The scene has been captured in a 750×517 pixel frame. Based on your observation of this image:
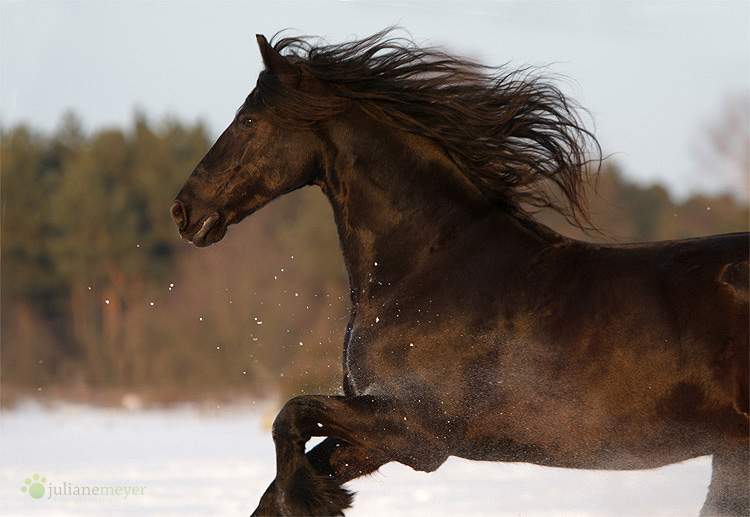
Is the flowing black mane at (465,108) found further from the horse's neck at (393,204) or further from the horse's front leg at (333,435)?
the horse's front leg at (333,435)

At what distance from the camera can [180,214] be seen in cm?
375

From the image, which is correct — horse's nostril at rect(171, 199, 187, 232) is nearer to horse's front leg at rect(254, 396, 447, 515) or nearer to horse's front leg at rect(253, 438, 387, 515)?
horse's front leg at rect(254, 396, 447, 515)

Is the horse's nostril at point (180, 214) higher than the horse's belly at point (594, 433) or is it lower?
higher

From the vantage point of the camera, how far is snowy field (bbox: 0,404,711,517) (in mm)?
5113

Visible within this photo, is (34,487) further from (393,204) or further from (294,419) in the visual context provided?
(393,204)

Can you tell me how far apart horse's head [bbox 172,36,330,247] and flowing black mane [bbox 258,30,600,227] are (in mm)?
55

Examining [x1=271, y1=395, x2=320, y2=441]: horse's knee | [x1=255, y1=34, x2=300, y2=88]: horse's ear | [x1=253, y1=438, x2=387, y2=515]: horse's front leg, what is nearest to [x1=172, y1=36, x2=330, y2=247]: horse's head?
[x1=255, y1=34, x2=300, y2=88]: horse's ear

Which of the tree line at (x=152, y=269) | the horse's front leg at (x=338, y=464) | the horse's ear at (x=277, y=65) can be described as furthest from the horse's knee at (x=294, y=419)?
the tree line at (x=152, y=269)

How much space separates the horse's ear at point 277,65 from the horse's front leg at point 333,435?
1326mm

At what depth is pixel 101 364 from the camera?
18.7m

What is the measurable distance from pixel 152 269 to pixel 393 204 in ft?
59.8

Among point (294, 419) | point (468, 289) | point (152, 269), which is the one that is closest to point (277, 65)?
point (468, 289)

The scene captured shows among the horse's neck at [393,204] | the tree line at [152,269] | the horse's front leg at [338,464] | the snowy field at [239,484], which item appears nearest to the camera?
the horse's front leg at [338,464]

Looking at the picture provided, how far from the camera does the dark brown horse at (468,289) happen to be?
3193 millimetres
